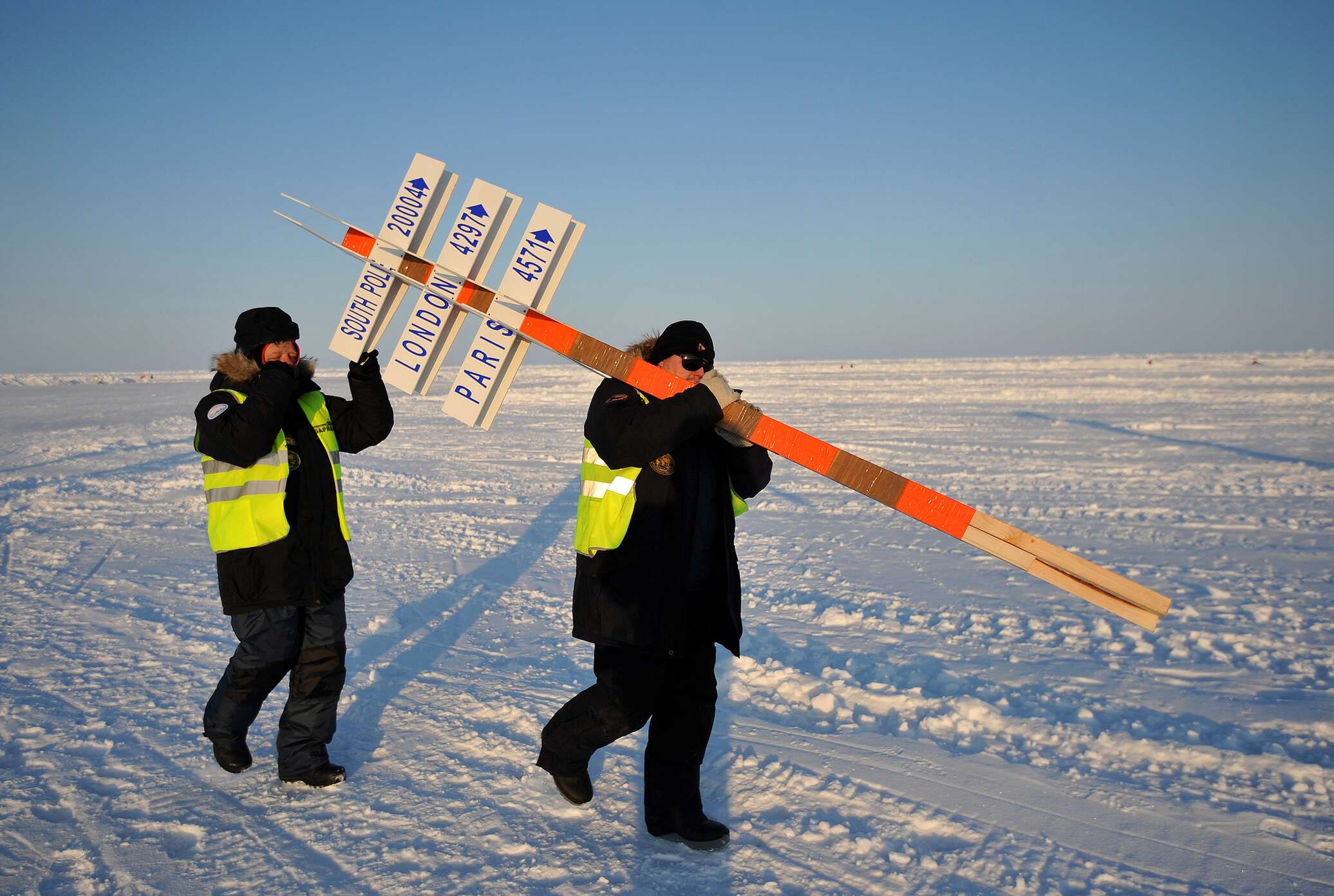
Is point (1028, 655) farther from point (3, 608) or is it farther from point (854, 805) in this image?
point (3, 608)

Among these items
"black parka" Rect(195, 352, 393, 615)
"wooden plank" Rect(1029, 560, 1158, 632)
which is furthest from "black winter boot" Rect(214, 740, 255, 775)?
"wooden plank" Rect(1029, 560, 1158, 632)

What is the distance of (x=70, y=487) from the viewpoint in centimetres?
1056

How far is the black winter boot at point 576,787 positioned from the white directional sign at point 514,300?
150cm

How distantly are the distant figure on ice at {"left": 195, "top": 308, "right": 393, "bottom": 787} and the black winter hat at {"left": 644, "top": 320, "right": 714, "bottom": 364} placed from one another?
129 centimetres

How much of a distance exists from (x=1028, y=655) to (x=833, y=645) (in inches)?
48.9

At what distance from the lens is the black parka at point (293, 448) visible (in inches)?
125

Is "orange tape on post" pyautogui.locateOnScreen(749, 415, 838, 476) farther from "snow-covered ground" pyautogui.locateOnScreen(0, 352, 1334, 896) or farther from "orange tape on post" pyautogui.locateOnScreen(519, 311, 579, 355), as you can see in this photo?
"snow-covered ground" pyautogui.locateOnScreen(0, 352, 1334, 896)

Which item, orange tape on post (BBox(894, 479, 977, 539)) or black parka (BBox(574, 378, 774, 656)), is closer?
black parka (BBox(574, 378, 774, 656))

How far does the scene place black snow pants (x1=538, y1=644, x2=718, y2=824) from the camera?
3.03 m

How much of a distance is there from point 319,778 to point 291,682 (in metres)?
0.42

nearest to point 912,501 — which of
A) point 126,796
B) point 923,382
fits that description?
point 126,796

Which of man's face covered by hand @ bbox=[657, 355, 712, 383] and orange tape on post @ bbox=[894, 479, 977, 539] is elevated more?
man's face covered by hand @ bbox=[657, 355, 712, 383]

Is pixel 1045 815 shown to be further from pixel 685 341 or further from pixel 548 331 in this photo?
pixel 548 331

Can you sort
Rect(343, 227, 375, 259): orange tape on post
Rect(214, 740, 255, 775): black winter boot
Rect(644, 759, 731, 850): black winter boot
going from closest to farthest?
Rect(644, 759, 731, 850): black winter boot < Rect(214, 740, 255, 775): black winter boot < Rect(343, 227, 375, 259): orange tape on post
